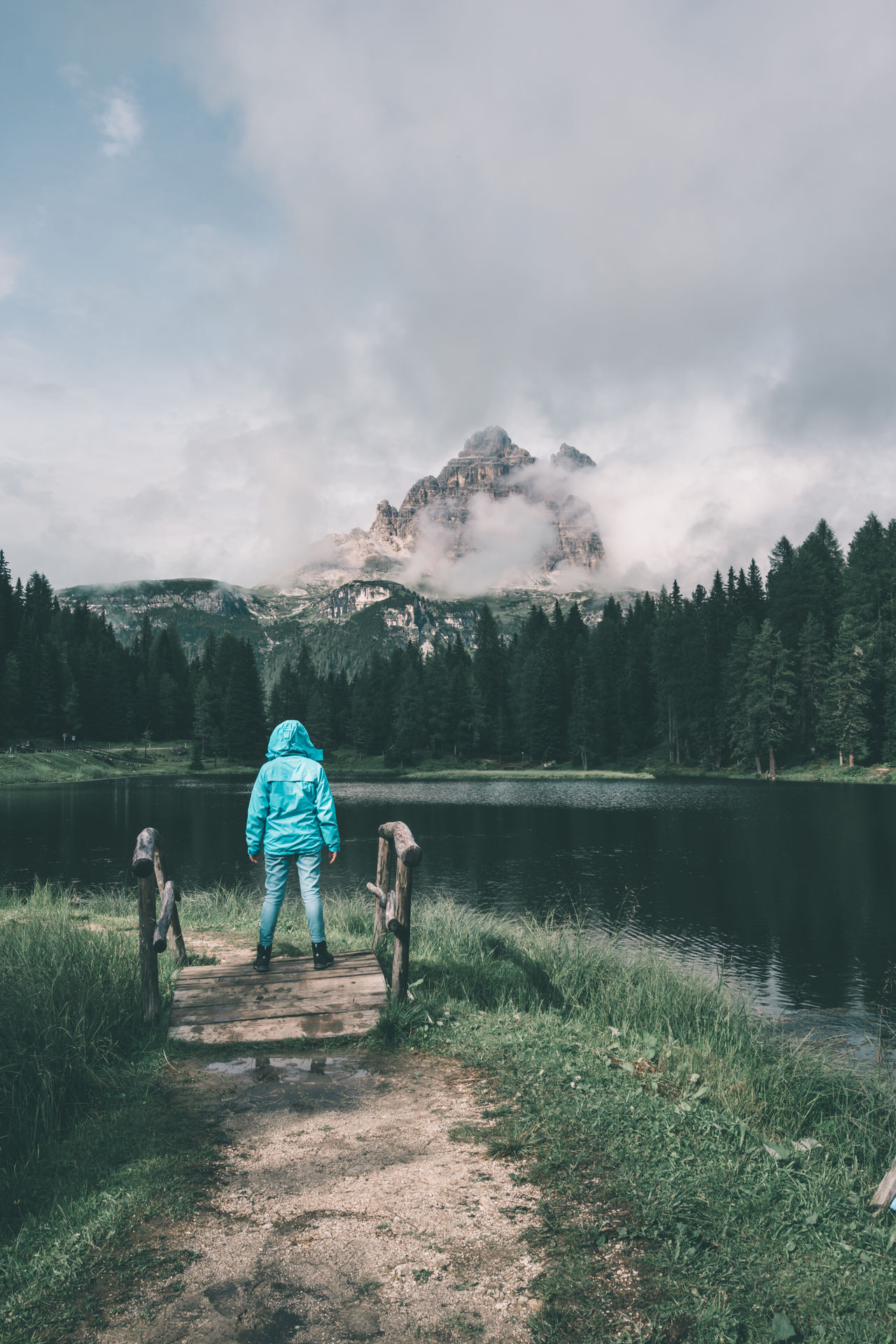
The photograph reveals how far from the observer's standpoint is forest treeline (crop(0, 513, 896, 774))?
73.0 meters

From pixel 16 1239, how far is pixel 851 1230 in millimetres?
→ 4683

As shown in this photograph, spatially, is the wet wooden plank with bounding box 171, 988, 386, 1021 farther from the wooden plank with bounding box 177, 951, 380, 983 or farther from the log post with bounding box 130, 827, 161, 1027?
the wooden plank with bounding box 177, 951, 380, 983

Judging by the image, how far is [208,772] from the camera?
9369cm

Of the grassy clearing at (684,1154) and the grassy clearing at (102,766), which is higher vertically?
the grassy clearing at (684,1154)

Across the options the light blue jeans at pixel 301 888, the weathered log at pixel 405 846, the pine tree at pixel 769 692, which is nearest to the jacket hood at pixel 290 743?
the light blue jeans at pixel 301 888

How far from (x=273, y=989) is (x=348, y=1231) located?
4244mm

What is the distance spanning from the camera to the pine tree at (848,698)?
67000 millimetres

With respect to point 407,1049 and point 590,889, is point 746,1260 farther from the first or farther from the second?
point 590,889

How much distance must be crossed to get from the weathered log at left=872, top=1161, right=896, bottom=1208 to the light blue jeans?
5.85m

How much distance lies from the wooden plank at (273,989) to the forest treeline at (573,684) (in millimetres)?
69393

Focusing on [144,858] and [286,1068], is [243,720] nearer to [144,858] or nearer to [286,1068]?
[144,858]

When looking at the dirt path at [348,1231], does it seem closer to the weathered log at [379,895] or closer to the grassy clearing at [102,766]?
the weathered log at [379,895]

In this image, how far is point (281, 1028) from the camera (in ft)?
24.1

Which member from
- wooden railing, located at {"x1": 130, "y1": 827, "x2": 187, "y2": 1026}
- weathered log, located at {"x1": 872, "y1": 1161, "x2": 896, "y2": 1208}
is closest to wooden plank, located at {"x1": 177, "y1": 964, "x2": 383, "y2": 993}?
wooden railing, located at {"x1": 130, "y1": 827, "x2": 187, "y2": 1026}
